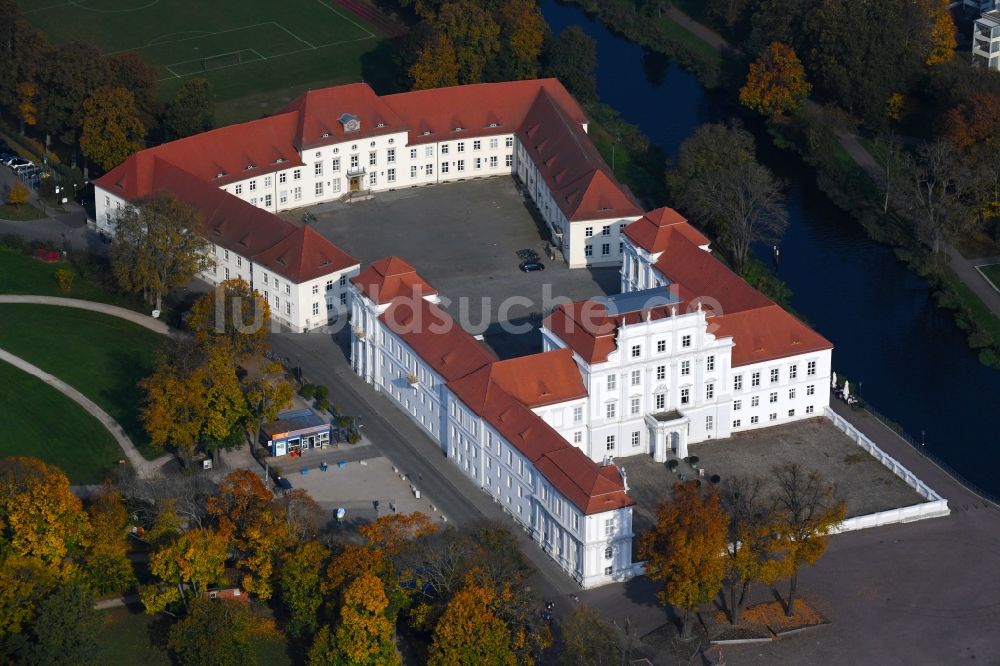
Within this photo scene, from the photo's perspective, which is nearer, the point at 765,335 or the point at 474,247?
the point at 765,335

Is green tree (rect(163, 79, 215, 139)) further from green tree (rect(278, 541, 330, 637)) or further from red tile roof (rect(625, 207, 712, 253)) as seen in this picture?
green tree (rect(278, 541, 330, 637))

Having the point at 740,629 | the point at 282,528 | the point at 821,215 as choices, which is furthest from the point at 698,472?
the point at 821,215

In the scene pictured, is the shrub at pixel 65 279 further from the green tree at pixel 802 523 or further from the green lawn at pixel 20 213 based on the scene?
the green tree at pixel 802 523

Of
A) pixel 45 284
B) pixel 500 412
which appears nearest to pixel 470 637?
pixel 500 412

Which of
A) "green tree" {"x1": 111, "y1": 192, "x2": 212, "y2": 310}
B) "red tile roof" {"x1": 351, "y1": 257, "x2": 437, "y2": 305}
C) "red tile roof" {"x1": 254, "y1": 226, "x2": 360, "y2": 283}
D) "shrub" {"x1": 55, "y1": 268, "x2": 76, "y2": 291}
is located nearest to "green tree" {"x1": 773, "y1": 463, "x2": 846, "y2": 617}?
"red tile roof" {"x1": 351, "y1": 257, "x2": 437, "y2": 305}

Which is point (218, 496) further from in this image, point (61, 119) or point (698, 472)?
point (61, 119)

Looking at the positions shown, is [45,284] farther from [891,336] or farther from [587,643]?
[891,336]
